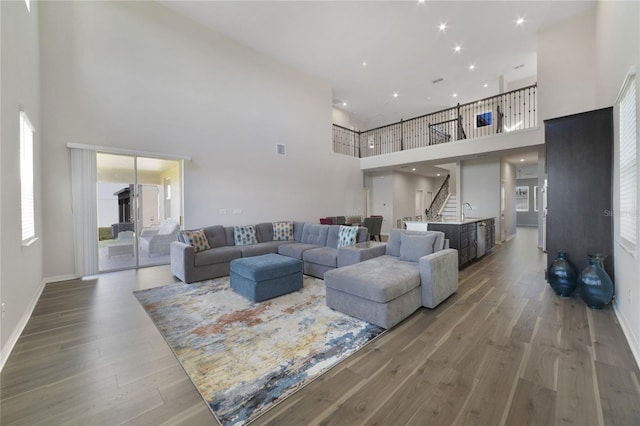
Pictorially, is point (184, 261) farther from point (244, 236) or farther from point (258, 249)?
point (244, 236)

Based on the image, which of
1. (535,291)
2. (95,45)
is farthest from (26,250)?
(535,291)

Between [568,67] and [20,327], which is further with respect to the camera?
[568,67]

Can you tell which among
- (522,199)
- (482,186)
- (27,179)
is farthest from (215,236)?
(522,199)

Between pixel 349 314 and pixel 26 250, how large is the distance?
395 centimetres

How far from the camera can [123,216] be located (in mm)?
5223

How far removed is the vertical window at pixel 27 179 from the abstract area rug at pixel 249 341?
1.56 meters

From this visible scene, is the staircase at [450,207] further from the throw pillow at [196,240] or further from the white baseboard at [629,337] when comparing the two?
the throw pillow at [196,240]

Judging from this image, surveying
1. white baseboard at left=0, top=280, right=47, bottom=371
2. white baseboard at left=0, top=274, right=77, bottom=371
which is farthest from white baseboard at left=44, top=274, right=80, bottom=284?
white baseboard at left=0, top=280, right=47, bottom=371

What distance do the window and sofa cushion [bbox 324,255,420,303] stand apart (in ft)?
50.0

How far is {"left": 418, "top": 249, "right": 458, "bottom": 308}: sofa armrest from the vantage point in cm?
309

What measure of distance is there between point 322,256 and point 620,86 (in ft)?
14.4

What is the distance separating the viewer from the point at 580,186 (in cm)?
362

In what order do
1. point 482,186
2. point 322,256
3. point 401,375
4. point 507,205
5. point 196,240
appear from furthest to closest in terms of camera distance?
point 507,205, point 482,186, point 196,240, point 322,256, point 401,375

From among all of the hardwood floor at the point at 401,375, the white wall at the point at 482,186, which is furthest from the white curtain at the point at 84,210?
the white wall at the point at 482,186
